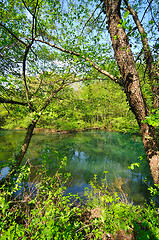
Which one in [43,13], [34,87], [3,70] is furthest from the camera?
[34,87]

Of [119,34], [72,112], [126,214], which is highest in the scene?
[119,34]

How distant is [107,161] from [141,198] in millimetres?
4111

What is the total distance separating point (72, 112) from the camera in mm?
4926

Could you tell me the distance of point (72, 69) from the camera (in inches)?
156

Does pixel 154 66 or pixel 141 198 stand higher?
pixel 154 66

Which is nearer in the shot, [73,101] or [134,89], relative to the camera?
[134,89]

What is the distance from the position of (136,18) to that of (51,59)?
3.13 metres

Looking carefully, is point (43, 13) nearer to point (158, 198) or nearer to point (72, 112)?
point (72, 112)

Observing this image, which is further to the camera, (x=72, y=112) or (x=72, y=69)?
(x=72, y=112)

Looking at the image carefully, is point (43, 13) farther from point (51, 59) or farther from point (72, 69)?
point (72, 69)

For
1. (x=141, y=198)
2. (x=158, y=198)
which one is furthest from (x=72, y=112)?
(x=158, y=198)

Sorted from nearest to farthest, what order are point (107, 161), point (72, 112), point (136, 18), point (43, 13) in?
point (136, 18) → point (43, 13) → point (72, 112) → point (107, 161)

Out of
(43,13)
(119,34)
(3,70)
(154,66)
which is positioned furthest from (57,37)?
(154,66)

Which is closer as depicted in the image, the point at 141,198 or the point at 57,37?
the point at 57,37
